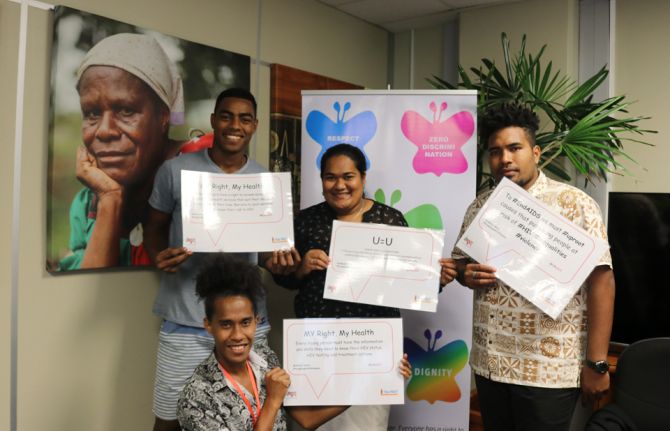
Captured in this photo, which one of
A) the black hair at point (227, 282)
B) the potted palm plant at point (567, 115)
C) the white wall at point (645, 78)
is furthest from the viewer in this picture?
the white wall at point (645, 78)

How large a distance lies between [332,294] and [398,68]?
2.75 meters

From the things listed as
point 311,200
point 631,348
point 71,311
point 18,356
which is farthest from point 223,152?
point 631,348

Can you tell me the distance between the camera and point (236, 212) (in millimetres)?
2107

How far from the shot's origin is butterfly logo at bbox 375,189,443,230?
2883 millimetres

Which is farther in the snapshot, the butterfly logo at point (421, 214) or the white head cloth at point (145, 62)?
the butterfly logo at point (421, 214)

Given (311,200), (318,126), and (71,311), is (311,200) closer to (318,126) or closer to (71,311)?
(318,126)

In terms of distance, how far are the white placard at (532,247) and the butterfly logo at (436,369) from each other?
3.23 feet

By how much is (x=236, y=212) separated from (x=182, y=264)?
1.20 feet

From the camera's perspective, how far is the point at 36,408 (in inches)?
93.7

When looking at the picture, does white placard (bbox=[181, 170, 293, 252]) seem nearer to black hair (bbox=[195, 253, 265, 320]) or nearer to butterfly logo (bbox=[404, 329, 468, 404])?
black hair (bbox=[195, 253, 265, 320])

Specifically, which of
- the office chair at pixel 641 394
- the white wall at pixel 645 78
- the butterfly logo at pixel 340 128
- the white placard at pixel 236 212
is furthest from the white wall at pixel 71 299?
the white wall at pixel 645 78

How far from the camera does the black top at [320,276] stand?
2150 mm

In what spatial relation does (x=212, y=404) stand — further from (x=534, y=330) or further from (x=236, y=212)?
(x=534, y=330)

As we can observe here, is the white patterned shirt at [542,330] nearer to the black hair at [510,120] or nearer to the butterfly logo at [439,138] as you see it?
the black hair at [510,120]
